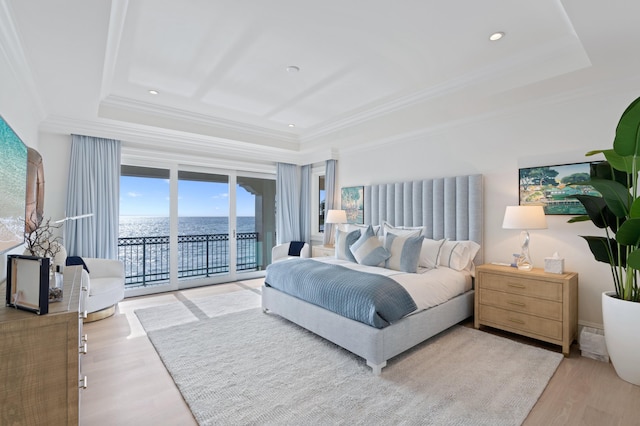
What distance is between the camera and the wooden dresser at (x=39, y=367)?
132 centimetres

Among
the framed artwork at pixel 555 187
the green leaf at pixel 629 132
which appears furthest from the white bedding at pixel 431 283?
the green leaf at pixel 629 132

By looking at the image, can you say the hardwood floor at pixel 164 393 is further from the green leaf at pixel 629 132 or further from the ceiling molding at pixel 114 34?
the ceiling molding at pixel 114 34

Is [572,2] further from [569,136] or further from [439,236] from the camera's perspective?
[439,236]

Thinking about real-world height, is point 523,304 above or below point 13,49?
below

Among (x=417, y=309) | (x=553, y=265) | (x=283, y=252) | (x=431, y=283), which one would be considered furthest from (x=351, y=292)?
(x=283, y=252)

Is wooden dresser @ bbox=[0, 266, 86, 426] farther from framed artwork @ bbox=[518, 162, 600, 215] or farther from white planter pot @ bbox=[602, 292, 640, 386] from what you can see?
framed artwork @ bbox=[518, 162, 600, 215]

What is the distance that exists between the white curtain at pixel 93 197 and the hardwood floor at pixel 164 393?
1.59m

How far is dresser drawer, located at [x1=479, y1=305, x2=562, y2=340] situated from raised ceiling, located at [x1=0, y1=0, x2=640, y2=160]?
2.17 m

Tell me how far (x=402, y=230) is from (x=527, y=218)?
4.91ft

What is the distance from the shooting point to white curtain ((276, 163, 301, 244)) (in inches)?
239

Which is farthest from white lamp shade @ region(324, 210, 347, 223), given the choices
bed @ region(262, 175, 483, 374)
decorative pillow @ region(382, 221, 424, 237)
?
decorative pillow @ region(382, 221, 424, 237)

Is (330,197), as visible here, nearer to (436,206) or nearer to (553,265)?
(436,206)

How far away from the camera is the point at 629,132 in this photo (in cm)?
207

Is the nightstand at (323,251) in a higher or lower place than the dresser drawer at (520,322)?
higher
